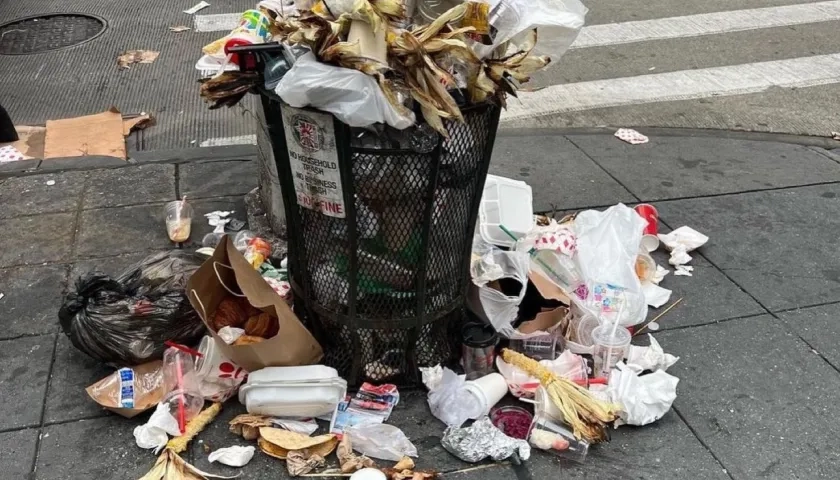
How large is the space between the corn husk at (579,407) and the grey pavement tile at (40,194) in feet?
8.37

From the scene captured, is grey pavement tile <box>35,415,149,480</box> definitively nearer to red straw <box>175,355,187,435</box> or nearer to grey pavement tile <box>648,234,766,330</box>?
red straw <box>175,355,187,435</box>

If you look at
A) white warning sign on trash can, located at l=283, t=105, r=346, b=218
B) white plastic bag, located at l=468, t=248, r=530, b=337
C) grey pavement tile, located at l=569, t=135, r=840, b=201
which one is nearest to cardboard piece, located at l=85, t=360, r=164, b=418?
white warning sign on trash can, located at l=283, t=105, r=346, b=218

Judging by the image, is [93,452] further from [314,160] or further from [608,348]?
[608,348]

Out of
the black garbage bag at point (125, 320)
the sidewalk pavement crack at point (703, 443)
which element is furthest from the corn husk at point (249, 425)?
the sidewalk pavement crack at point (703, 443)

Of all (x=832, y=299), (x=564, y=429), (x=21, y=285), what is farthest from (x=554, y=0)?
(x=21, y=285)

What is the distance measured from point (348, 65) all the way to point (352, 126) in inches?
6.4

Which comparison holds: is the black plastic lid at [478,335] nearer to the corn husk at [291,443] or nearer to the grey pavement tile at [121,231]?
the corn husk at [291,443]

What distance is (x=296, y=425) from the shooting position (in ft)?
8.21

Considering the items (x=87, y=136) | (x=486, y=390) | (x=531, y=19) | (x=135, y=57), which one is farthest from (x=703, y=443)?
(x=135, y=57)

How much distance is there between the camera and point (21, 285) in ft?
10.6

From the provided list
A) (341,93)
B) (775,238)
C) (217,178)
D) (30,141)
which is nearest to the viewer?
(341,93)

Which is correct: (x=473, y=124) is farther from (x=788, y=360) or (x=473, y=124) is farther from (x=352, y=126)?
(x=788, y=360)

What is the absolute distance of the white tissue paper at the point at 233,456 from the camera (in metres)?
2.39

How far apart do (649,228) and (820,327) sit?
83 centimetres
